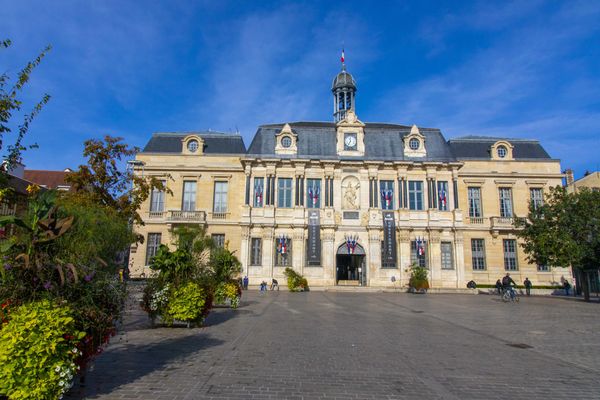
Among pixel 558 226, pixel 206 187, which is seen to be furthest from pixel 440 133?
pixel 206 187

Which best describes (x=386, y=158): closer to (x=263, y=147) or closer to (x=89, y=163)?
(x=263, y=147)

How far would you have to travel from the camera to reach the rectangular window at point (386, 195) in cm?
3631

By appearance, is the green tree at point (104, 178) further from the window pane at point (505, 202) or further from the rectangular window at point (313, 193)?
the window pane at point (505, 202)

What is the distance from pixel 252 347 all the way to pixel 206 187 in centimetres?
3019

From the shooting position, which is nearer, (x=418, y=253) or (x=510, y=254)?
(x=418, y=253)

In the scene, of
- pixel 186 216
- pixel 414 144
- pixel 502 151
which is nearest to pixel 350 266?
pixel 414 144

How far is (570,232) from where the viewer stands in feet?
83.9

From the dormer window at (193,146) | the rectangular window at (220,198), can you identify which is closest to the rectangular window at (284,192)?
the rectangular window at (220,198)

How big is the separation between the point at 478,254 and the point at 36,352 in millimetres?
38731

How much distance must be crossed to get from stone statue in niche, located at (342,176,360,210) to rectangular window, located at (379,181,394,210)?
7.22ft

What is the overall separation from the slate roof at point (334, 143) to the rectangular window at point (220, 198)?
4136mm

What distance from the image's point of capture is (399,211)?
3606cm

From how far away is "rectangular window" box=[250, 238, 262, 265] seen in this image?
1391 inches

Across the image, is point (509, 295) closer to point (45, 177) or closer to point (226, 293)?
point (226, 293)
